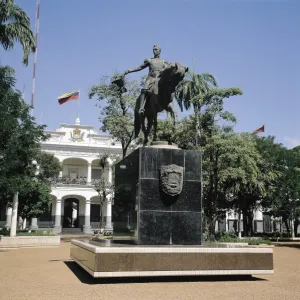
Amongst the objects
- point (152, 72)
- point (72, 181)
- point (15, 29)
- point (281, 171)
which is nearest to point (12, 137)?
point (15, 29)

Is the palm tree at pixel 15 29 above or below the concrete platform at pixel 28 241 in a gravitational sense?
above

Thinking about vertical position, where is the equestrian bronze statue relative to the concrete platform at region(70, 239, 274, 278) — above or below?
above

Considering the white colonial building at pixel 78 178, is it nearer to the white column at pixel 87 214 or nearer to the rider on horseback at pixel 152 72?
the white column at pixel 87 214

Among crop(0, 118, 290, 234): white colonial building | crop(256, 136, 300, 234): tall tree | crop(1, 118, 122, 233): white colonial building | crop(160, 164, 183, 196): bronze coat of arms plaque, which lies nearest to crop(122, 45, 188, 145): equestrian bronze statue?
crop(160, 164, 183, 196): bronze coat of arms plaque

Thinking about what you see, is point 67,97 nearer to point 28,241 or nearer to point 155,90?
point 28,241

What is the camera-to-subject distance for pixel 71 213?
52656 millimetres

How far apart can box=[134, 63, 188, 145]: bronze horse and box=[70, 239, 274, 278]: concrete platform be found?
3.41 metres

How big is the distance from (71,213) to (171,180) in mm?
44955

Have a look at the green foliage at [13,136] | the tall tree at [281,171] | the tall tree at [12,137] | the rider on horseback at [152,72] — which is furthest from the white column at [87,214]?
the rider on horseback at [152,72]

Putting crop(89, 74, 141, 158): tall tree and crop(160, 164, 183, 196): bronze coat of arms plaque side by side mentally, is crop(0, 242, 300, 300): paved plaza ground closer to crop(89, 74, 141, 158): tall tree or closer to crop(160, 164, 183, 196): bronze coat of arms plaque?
crop(160, 164, 183, 196): bronze coat of arms plaque

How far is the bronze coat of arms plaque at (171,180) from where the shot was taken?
952cm

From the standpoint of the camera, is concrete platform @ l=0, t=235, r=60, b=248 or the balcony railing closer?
concrete platform @ l=0, t=235, r=60, b=248

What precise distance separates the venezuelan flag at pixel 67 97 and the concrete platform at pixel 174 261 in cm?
3033

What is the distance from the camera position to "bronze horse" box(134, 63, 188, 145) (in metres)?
10.0
